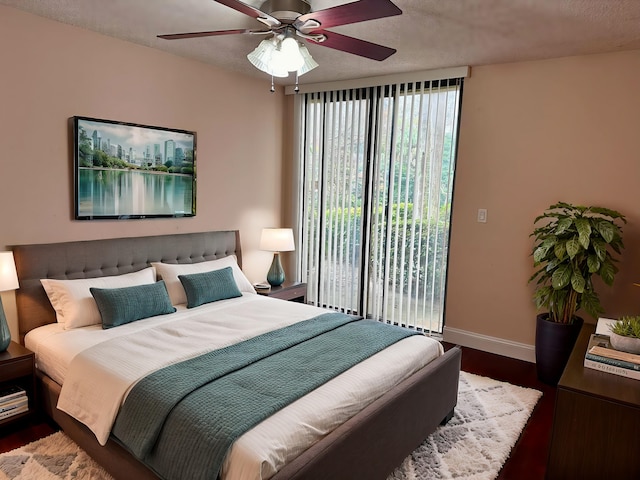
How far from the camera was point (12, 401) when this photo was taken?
2605mm

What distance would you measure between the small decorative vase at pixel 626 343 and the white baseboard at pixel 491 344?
1.55m

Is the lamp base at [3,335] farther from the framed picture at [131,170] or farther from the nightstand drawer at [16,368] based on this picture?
the framed picture at [131,170]

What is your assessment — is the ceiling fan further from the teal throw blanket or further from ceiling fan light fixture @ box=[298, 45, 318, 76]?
the teal throw blanket

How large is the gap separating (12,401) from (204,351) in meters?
1.19

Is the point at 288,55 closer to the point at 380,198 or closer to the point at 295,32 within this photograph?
the point at 295,32

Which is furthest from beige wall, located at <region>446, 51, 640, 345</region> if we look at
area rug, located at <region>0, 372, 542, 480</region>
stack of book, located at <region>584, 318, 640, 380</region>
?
stack of book, located at <region>584, 318, 640, 380</region>

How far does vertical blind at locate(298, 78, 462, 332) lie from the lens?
424 cm

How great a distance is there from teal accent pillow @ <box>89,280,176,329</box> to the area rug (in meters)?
0.74

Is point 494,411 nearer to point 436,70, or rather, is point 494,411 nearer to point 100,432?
point 100,432

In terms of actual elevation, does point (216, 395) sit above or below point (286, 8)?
below

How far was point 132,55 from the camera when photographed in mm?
3525

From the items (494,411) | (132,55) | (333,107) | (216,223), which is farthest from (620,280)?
(132,55)

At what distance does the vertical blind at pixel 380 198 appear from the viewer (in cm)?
424

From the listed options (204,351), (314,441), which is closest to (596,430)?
(314,441)
